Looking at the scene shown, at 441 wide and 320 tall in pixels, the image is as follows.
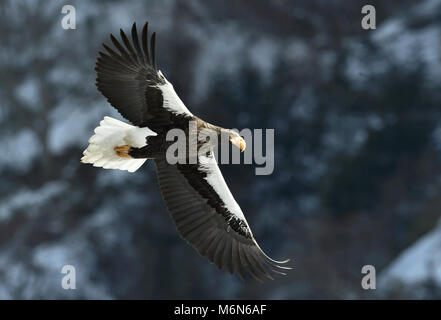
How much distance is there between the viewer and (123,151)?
31.9 ft

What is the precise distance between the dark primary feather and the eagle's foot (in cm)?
58

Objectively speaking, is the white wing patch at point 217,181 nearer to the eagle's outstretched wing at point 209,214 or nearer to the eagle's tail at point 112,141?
the eagle's outstretched wing at point 209,214

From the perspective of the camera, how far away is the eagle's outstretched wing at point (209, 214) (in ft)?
32.3

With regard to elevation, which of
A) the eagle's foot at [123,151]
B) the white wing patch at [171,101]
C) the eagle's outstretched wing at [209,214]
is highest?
the white wing patch at [171,101]

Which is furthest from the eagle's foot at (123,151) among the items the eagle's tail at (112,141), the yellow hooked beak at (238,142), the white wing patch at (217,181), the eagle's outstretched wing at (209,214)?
the yellow hooked beak at (238,142)

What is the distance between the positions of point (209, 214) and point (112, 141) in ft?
5.65

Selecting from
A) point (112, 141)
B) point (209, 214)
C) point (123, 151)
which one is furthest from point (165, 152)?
point (209, 214)

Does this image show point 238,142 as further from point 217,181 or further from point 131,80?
point 131,80

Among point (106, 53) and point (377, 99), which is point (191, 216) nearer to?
point (106, 53)

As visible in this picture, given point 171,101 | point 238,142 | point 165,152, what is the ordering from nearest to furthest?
point 171,101, point 238,142, point 165,152

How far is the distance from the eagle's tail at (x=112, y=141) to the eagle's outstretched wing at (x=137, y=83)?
351mm

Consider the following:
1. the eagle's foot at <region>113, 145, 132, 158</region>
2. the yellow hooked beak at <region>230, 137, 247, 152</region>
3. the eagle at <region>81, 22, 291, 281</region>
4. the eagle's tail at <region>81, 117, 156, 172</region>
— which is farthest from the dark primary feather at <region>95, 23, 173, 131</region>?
the yellow hooked beak at <region>230, 137, 247, 152</region>

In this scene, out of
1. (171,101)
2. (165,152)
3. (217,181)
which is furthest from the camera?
(217,181)

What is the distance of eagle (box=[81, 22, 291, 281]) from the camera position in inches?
365
